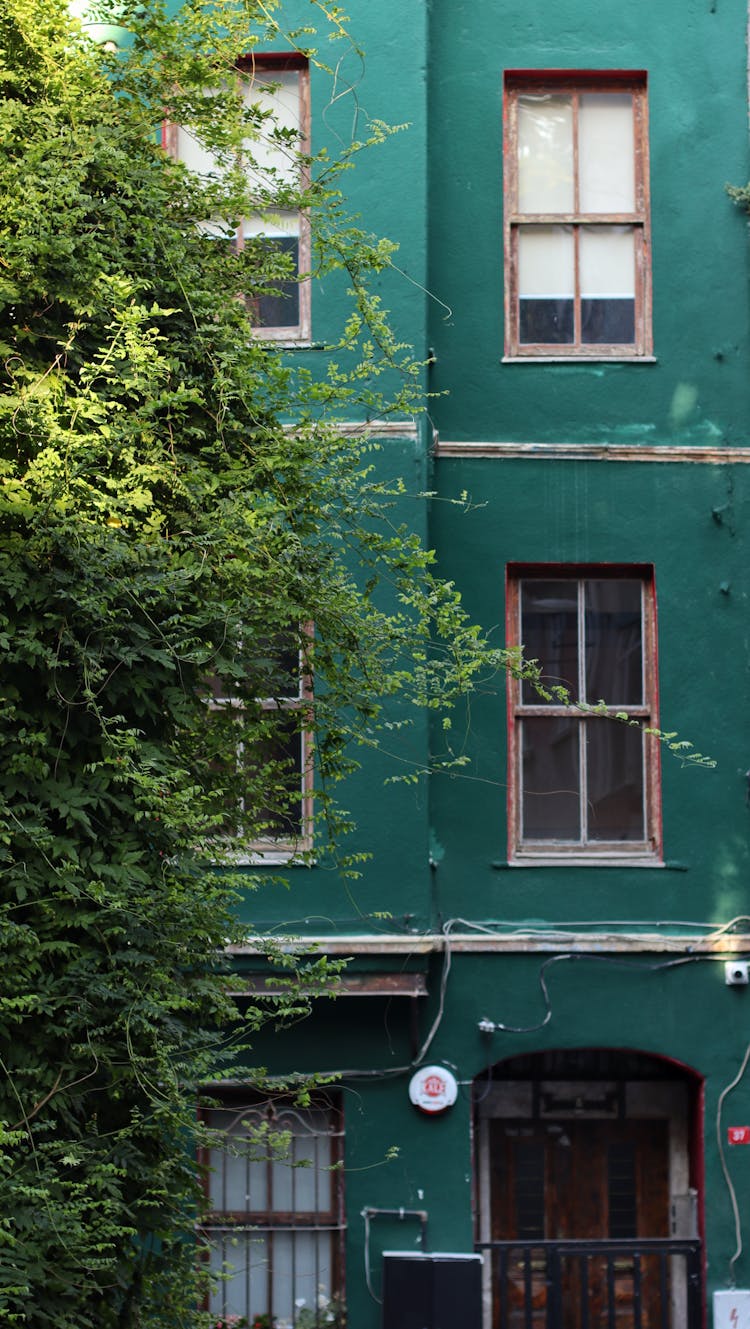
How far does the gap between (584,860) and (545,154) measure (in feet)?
17.3

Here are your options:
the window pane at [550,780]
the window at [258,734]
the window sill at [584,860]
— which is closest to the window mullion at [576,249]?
the window pane at [550,780]

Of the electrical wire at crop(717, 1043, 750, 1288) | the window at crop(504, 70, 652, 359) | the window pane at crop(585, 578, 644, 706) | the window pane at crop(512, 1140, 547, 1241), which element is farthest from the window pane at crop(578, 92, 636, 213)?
the window pane at crop(512, 1140, 547, 1241)

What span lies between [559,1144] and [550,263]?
659cm

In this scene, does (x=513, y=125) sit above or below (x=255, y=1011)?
above

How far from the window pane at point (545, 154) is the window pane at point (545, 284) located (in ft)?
0.69

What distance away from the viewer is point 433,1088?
10.9 m

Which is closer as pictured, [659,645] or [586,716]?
[659,645]

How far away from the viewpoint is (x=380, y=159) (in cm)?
1138

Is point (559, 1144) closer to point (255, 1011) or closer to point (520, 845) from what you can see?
point (520, 845)

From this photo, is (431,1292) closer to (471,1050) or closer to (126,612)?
(471,1050)

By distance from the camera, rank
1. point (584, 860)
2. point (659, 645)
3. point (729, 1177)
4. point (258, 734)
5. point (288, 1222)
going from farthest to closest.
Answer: point (659, 645) → point (584, 860) → point (288, 1222) → point (729, 1177) → point (258, 734)

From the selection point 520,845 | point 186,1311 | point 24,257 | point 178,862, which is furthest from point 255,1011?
point 520,845

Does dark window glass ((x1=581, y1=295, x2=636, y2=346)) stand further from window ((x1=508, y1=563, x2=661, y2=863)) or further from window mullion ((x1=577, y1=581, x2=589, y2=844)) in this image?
window mullion ((x1=577, y1=581, x2=589, y2=844))

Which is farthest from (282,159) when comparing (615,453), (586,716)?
(586,716)
